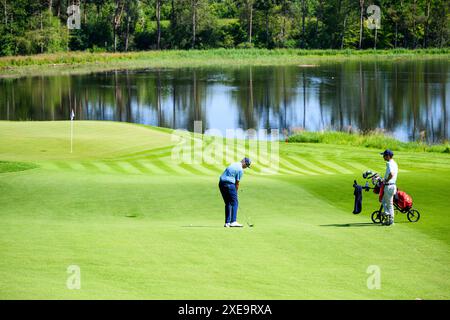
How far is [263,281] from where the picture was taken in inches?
484

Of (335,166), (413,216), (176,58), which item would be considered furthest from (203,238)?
(176,58)

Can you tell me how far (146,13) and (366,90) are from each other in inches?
3562

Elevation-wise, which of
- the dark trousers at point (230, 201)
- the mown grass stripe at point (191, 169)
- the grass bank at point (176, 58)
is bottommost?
the mown grass stripe at point (191, 169)

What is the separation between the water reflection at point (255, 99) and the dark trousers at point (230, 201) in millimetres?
32937

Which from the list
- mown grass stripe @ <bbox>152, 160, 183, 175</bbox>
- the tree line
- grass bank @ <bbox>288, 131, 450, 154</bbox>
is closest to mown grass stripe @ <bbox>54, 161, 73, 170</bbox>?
mown grass stripe @ <bbox>152, 160, 183, 175</bbox>

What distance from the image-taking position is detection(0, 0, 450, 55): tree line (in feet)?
451

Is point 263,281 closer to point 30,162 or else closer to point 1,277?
point 1,277

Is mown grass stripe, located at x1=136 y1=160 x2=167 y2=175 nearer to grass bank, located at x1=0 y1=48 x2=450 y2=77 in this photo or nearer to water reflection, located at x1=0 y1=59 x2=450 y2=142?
water reflection, located at x1=0 y1=59 x2=450 y2=142

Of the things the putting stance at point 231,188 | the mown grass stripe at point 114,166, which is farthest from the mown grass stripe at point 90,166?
the putting stance at point 231,188

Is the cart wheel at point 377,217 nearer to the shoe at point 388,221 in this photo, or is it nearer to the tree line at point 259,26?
the shoe at point 388,221

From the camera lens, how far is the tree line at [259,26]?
138 m

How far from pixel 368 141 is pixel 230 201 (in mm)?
27538

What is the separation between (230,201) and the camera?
1741 centimetres

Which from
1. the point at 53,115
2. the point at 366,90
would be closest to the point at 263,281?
the point at 53,115
